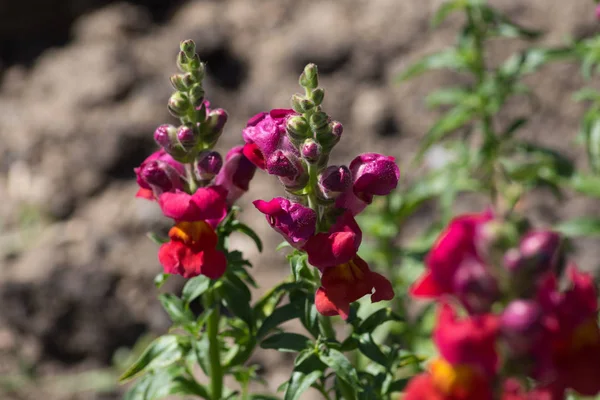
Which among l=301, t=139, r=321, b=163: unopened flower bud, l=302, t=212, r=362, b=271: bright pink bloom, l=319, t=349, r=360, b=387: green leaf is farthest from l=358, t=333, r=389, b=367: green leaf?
l=301, t=139, r=321, b=163: unopened flower bud

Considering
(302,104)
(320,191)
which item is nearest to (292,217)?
(320,191)

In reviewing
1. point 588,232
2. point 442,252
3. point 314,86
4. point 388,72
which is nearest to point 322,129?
point 314,86

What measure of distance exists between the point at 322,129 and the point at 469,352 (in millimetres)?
662

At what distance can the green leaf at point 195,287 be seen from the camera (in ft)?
6.90

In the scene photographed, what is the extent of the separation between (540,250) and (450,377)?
23 cm

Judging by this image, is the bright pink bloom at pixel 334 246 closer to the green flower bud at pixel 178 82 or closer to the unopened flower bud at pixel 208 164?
the unopened flower bud at pixel 208 164

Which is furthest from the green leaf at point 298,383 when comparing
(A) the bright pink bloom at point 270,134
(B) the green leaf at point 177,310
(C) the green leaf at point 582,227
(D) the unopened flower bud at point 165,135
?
(C) the green leaf at point 582,227

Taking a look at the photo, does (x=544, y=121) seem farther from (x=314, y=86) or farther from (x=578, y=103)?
(x=314, y=86)

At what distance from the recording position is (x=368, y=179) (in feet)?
6.15

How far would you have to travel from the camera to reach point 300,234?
1814mm

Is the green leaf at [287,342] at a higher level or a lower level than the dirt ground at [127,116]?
lower

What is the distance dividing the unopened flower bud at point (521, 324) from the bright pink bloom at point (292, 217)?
0.62 m

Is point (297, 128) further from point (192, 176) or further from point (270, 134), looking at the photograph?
point (192, 176)

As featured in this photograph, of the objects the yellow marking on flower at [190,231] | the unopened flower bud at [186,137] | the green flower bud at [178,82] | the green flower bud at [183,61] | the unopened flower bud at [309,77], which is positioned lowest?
the yellow marking on flower at [190,231]
